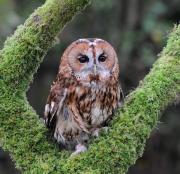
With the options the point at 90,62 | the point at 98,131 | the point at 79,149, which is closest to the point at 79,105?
the point at 90,62

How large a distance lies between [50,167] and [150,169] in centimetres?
505

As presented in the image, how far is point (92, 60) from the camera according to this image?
11.7ft

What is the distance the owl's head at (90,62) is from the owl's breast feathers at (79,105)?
0.04m

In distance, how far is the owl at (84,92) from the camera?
3.57m

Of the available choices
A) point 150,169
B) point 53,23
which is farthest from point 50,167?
point 150,169

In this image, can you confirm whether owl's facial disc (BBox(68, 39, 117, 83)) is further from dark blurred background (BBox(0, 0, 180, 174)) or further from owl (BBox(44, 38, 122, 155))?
dark blurred background (BBox(0, 0, 180, 174))

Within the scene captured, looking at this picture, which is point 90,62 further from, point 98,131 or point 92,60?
point 98,131

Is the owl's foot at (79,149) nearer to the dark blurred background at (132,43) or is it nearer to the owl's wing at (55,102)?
the owl's wing at (55,102)

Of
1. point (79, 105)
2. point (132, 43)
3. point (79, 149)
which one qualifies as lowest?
point (79, 149)

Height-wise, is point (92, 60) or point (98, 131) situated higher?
point (92, 60)

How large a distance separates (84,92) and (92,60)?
0.19 m

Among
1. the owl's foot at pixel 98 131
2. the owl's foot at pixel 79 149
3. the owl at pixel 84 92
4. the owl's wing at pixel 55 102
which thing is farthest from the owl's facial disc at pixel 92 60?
the owl's foot at pixel 79 149

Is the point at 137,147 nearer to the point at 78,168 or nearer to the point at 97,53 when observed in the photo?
the point at 78,168

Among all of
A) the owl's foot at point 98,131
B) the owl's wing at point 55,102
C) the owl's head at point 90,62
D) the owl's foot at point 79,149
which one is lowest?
the owl's foot at point 79,149
